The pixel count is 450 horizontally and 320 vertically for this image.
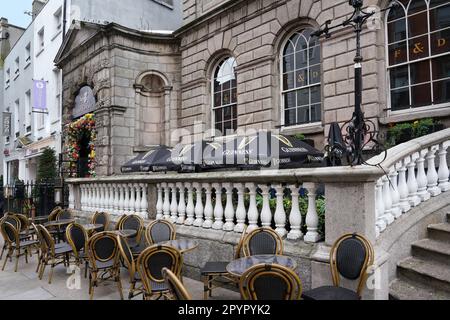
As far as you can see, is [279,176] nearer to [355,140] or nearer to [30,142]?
[355,140]

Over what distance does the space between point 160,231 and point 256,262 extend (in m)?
2.46

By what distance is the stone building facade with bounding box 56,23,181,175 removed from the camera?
44.7ft

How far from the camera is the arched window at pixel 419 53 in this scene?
774 cm

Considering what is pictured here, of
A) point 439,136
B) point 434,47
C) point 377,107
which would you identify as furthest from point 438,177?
point 434,47

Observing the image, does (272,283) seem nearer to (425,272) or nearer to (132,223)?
(425,272)

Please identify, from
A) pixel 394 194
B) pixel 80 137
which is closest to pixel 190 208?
pixel 394 194

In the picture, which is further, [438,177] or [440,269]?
[438,177]

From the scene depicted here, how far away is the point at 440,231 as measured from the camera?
4.69 meters

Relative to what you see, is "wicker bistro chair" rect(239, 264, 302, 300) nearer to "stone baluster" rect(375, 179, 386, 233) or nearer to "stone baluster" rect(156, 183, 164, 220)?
"stone baluster" rect(375, 179, 386, 233)

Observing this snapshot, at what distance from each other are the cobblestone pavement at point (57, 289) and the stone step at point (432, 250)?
2.61 m

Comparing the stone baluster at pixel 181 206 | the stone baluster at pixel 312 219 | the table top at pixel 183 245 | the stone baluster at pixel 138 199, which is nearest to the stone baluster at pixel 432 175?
the stone baluster at pixel 312 219

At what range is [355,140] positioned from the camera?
4539 millimetres

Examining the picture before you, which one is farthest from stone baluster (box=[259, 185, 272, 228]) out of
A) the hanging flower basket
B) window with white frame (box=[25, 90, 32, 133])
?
window with white frame (box=[25, 90, 32, 133])

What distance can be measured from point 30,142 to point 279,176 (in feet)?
69.5
